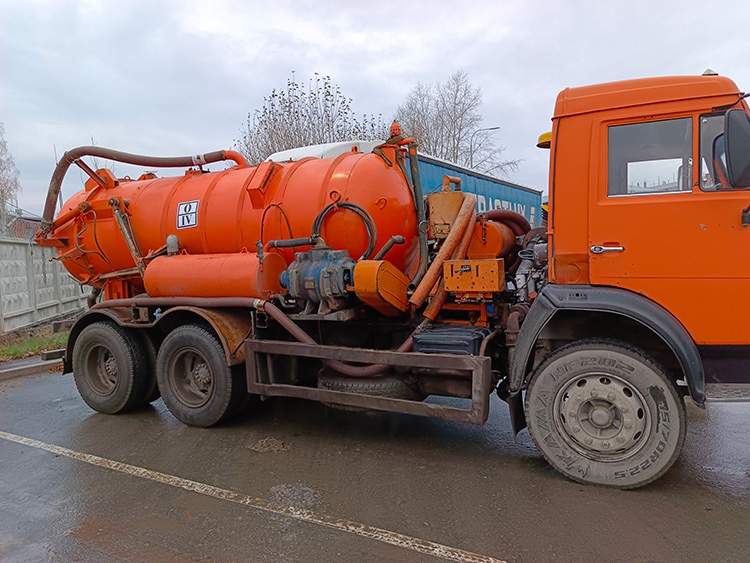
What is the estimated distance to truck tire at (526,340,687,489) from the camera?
347cm

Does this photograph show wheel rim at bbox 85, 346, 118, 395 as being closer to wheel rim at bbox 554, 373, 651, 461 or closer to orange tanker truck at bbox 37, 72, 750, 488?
orange tanker truck at bbox 37, 72, 750, 488

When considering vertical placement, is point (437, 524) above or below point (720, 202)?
below

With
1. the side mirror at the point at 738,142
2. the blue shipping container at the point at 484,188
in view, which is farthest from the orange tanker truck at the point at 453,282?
the blue shipping container at the point at 484,188

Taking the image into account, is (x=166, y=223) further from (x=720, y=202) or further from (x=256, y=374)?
(x=720, y=202)

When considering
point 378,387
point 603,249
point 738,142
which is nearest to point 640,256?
point 603,249

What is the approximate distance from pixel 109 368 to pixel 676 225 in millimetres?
5908

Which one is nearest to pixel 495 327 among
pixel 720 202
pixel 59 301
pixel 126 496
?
pixel 720 202

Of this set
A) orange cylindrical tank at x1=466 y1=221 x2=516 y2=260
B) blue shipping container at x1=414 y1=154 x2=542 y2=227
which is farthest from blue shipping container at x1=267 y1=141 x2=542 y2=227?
orange cylindrical tank at x1=466 y1=221 x2=516 y2=260

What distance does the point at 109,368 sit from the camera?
6051 mm

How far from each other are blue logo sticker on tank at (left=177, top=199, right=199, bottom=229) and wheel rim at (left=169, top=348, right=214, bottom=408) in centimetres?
136

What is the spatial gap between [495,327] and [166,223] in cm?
375

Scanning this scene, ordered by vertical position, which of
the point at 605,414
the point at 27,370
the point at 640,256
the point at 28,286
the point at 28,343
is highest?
the point at 640,256

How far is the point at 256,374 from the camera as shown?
4.87m

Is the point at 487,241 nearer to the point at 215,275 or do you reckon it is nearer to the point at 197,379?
the point at 215,275
